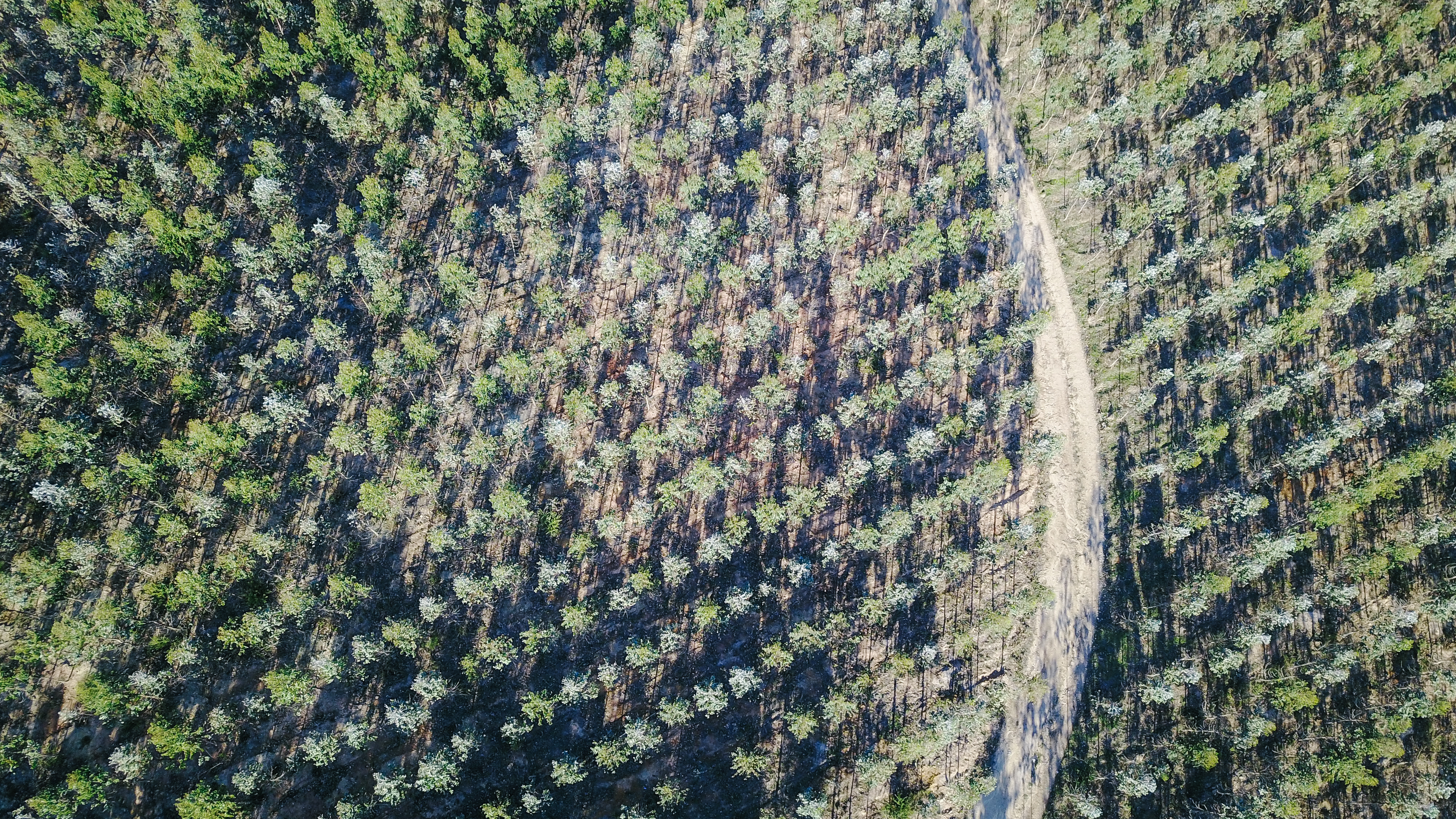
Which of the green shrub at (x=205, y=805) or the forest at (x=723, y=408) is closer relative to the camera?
the green shrub at (x=205, y=805)

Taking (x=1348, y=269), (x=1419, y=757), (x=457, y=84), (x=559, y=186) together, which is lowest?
(x=1419, y=757)

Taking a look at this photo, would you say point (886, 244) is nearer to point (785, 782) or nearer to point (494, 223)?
point (494, 223)

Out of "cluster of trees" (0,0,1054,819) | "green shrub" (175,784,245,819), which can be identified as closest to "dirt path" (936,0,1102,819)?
"cluster of trees" (0,0,1054,819)

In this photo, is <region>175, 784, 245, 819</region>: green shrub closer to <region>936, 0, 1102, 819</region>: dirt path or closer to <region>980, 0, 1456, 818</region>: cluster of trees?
<region>936, 0, 1102, 819</region>: dirt path

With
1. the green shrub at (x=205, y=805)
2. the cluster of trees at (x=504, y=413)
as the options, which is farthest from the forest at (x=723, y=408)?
the cluster of trees at (x=504, y=413)

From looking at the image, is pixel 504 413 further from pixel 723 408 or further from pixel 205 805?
pixel 205 805

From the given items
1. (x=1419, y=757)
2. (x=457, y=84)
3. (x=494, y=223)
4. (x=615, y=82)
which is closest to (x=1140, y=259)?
(x=1419, y=757)

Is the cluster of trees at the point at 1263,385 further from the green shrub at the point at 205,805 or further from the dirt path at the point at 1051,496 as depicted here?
the green shrub at the point at 205,805
